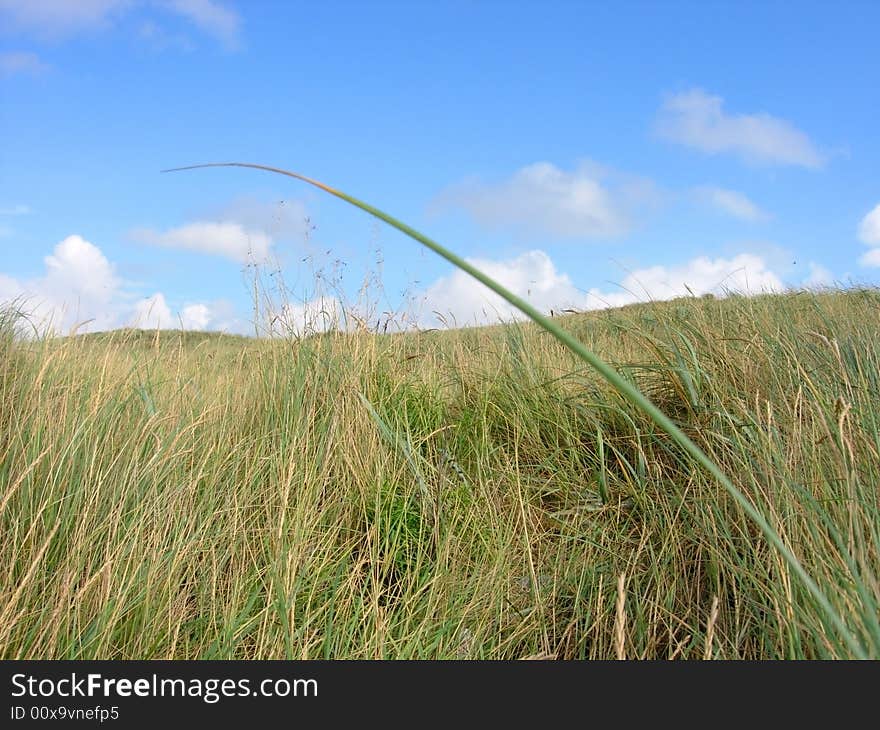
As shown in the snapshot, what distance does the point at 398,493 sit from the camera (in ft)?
8.26

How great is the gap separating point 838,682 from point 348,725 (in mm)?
990

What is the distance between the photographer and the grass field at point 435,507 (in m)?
1.74

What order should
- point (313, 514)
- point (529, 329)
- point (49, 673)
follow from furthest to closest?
point (529, 329)
point (313, 514)
point (49, 673)

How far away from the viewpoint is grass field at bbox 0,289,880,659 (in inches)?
68.3

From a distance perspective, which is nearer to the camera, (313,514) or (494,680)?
(494,680)

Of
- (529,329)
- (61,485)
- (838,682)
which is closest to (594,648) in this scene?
(838,682)

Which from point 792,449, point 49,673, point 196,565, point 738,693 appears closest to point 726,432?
point 792,449

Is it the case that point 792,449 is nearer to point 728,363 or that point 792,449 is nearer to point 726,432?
point 726,432

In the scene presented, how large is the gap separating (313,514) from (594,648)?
0.99 m

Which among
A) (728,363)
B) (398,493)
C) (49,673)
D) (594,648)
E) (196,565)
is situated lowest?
(594,648)

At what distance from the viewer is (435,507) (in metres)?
2.35

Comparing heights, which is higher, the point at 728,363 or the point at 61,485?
the point at 728,363

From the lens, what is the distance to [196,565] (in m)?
2.08

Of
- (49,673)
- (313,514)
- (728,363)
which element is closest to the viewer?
(49,673)
